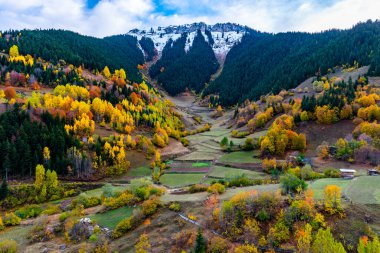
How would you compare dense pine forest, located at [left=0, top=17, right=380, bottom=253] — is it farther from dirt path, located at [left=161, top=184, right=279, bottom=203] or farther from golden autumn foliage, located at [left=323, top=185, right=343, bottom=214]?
dirt path, located at [left=161, top=184, right=279, bottom=203]

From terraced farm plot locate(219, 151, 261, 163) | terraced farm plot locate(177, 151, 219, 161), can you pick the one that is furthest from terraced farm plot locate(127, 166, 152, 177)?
terraced farm plot locate(219, 151, 261, 163)

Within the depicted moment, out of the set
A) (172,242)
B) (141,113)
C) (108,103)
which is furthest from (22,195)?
(141,113)

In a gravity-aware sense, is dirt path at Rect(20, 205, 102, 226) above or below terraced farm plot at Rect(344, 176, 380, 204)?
below

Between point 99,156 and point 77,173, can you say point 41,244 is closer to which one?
point 77,173

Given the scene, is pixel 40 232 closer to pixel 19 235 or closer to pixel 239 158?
pixel 19 235

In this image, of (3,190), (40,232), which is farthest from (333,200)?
(3,190)
